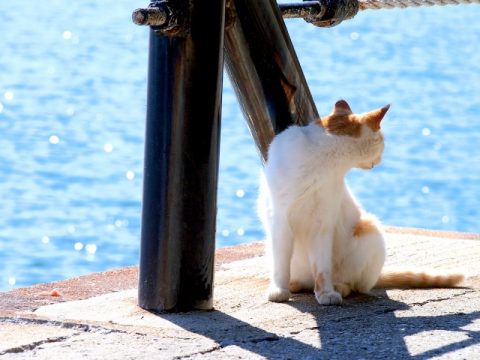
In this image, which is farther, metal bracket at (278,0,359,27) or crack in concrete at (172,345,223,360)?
metal bracket at (278,0,359,27)

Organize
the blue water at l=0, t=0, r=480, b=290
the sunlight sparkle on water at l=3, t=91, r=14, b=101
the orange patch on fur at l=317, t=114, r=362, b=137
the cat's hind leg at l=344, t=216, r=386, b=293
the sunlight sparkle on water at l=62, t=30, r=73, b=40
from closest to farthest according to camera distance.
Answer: the orange patch on fur at l=317, t=114, r=362, b=137, the cat's hind leg at l=344, t=216, r=386, b=293, the blue water at l=0, t=0, r=480, b=290, the sunlight sparkle on water at l=3, t=91, r=14, b=101, the sunlight sparkle on water at l=62, t=30, r=73, b=40

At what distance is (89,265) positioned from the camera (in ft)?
26.3

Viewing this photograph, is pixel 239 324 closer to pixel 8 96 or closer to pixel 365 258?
pixel 365 258

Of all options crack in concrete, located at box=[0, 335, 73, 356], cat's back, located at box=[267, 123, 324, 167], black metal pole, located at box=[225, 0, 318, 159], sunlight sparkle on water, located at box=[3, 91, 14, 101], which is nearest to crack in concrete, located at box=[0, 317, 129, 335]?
crack in concrete, located at box=[0, 335, 73, 356]

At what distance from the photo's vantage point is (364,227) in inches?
155

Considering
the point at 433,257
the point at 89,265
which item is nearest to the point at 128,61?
the point at 89,265

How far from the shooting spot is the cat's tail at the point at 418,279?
3951mm

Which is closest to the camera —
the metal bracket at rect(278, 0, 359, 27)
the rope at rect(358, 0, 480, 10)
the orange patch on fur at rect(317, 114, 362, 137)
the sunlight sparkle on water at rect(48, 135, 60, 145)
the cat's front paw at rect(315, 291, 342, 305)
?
the cat's front paw at rect(315, 291, 342, 305)

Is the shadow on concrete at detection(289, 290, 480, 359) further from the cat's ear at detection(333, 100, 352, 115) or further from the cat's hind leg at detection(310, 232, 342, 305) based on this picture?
the cat's ear at detection(333, 100, 352, 115)

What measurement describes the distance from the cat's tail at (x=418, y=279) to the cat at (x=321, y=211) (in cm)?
3

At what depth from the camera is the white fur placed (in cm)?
368

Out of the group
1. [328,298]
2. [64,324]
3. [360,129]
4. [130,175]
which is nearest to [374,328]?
[328,298]

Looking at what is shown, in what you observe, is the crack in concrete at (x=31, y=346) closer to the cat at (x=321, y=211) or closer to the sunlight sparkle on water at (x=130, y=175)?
the cat at (x=321, y=211)

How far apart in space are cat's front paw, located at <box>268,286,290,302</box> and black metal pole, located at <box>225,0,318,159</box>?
0.52 m
